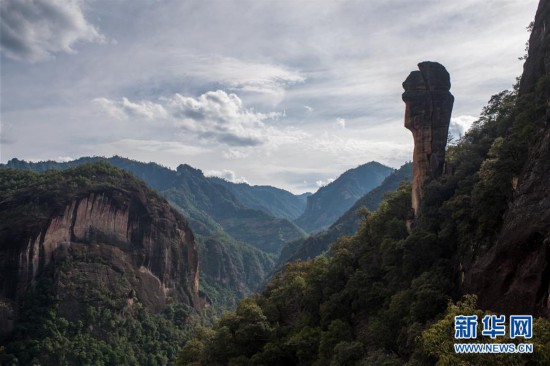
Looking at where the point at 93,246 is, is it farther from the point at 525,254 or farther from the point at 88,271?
the point at 525,254

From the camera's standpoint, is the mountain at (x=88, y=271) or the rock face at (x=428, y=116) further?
the mountain at (x=88, y=271)

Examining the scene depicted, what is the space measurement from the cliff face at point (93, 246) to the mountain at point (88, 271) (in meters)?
0.20

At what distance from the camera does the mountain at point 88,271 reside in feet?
244

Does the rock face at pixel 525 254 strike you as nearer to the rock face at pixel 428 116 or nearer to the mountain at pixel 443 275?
the mountain at pixel 443 275

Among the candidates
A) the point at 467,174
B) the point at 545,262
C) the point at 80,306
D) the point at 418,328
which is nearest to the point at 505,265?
the point at 545,262

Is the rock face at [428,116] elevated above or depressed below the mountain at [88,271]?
above

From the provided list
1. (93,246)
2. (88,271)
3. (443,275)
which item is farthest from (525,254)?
(93,246)

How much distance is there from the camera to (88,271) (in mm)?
87562

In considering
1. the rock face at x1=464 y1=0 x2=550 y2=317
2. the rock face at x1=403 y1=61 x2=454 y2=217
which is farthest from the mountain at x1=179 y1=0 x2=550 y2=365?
the rock face at x1=403 y1=61 x2=454 y2=217

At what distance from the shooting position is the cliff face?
78688 millimetres

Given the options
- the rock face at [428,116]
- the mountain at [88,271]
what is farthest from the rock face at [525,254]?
the mountain at [88,271]

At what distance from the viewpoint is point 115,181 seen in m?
107

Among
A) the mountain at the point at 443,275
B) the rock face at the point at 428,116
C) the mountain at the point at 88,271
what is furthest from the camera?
the mountain at the point at 88,271

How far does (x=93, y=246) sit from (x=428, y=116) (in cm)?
7933
